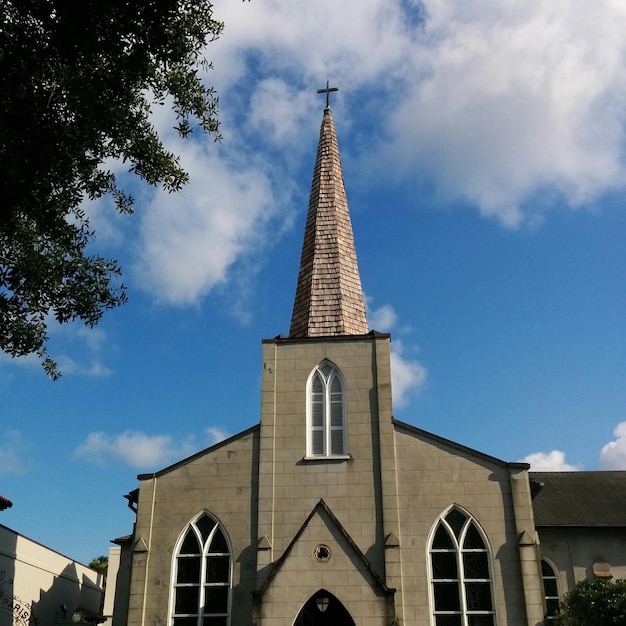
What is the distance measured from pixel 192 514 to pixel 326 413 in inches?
186

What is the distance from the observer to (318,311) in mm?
22656

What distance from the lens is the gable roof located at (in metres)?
17.5

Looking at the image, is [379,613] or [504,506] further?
[504,506]

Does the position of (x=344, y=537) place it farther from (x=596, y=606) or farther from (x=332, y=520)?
(x=596, y=606)

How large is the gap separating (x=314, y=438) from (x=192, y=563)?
4.77 meters

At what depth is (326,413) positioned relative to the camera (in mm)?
20453

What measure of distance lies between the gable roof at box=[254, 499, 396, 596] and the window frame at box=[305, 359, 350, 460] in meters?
1.67

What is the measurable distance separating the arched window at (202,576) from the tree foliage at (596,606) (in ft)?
28.4

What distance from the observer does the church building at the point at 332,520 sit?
58.4 feet

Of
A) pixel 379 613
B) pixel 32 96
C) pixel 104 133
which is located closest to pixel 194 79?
pixel 104 133

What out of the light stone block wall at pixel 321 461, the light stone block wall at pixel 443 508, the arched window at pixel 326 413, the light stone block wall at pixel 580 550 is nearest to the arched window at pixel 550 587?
the light stone block wall at pixel 580 550

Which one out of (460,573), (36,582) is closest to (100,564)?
(36,582)

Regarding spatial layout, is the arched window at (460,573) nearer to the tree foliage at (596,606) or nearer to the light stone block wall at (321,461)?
the light stone block wall at (321,461)

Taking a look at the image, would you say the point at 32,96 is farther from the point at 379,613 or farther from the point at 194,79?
the point at 379,613
